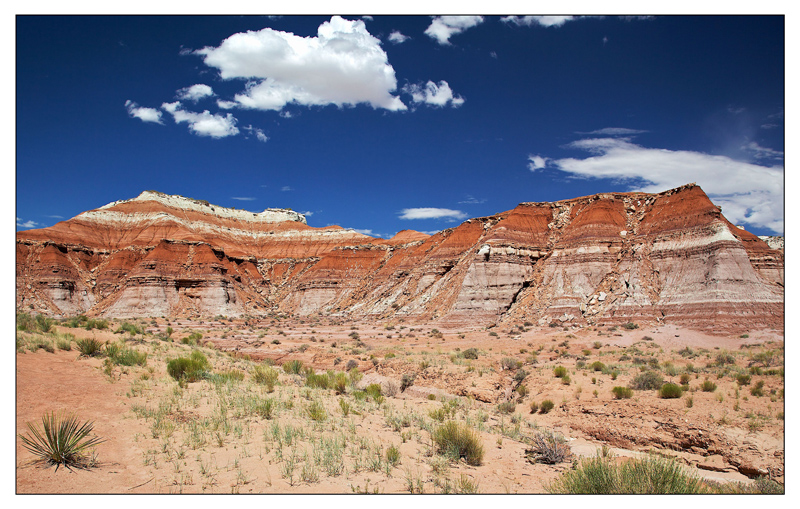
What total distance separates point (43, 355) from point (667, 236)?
44716 mm

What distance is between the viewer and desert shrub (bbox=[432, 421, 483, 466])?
7062mm

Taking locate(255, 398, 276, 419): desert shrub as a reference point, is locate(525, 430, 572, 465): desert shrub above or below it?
below

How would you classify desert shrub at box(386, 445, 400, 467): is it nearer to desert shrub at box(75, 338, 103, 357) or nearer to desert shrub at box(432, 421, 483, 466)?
desert shrub at box(432, 421, 483, 466)

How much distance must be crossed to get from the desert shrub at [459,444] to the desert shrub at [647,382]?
941cm

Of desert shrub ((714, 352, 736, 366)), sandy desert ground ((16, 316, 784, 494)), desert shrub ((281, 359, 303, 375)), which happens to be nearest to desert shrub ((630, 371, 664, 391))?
sandy desert ground ((16, 316, 784, 494))

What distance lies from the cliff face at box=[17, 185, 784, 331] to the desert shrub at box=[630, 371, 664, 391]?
865 inches

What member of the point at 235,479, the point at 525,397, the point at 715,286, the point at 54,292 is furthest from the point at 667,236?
the point at 54,292

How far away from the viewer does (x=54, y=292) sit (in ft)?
206

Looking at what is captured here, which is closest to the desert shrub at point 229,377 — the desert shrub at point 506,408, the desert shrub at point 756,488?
the desert shrub at point 506,408

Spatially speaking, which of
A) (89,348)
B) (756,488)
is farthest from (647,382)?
(89,348)

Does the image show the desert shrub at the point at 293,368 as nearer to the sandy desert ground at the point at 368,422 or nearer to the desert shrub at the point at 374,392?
the sandy desert ground at the point at 368,422

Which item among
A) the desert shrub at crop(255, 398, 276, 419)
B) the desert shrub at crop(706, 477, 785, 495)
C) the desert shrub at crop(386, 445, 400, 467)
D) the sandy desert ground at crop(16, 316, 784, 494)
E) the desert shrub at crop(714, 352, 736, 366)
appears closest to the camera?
the sandy desert ground at crop(16, 316, 784, 494)

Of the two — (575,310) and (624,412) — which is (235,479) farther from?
(575,310)

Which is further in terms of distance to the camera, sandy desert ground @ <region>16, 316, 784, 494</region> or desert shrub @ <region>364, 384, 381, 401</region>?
desert shrub @ <region>364, 384, 381, 401</region>
